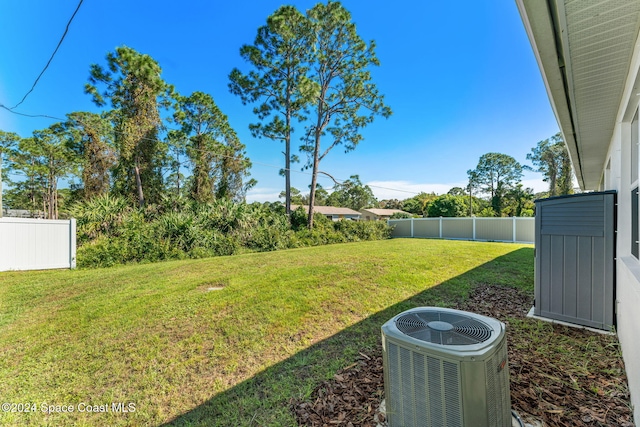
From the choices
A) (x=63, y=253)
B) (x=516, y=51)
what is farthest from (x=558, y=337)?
(x=63, y=253)

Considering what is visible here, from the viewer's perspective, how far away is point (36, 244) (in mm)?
6438

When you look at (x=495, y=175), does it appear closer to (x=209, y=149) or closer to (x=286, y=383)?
(x=209, y=149)

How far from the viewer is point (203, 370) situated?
2416 millimetres

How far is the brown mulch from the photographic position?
1775mm

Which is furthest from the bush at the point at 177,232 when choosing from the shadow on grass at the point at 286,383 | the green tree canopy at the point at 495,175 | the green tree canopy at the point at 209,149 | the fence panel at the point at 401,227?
the green tree canopy at the point at 495,175

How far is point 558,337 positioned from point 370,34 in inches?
634

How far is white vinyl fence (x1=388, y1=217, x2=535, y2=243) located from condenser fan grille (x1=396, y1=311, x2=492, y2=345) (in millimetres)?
14311

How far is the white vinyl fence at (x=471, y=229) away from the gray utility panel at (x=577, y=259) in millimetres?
11666

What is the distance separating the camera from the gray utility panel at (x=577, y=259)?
288 centimetres

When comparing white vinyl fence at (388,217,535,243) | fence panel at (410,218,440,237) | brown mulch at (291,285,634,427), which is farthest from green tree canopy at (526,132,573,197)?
brown mulch at (291,285,634,427)

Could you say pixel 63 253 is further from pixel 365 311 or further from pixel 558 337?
pixel 558 337

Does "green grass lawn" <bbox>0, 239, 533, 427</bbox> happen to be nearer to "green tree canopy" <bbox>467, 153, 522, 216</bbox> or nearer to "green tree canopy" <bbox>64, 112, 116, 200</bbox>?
"green tree canopy" <bbox>64, 112, 116, 200</bbox>

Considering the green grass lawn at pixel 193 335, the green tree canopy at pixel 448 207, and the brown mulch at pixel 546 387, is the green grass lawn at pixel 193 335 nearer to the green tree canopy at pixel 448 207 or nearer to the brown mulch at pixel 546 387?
the brown mulch at pixel 546 387

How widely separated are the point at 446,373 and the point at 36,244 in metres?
9.13
